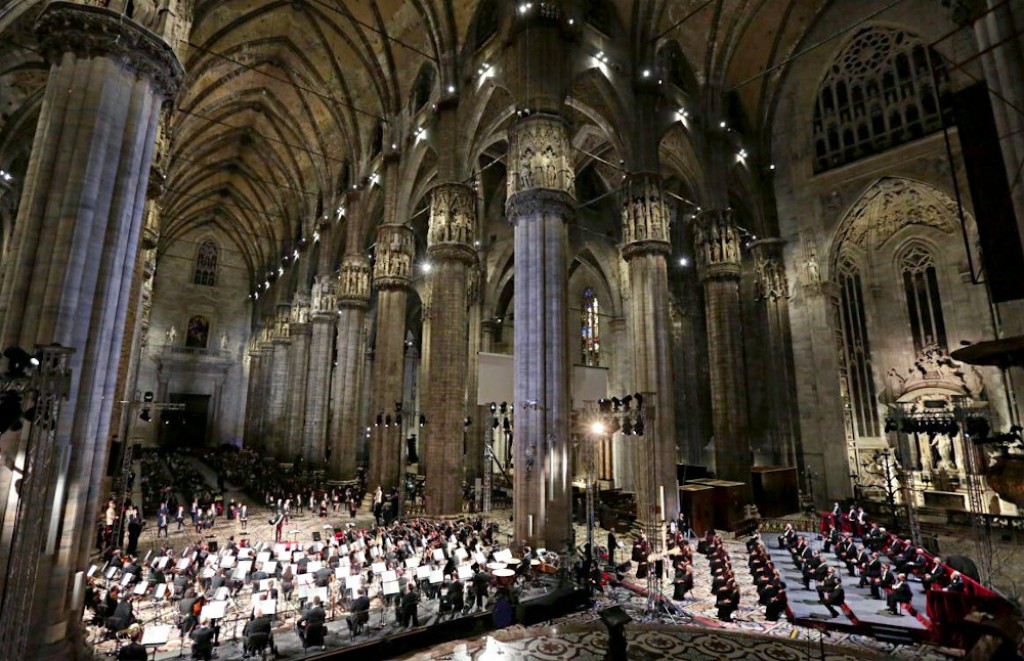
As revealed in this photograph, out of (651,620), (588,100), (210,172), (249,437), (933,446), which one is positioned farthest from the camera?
(249,437)

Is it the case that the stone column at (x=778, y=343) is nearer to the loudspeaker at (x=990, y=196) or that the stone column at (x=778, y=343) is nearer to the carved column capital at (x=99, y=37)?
the loudspeaker at (x=990, y=196)

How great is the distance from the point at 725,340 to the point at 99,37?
18.2 metres

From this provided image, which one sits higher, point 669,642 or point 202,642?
point 202,642

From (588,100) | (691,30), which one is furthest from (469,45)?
(691,30)

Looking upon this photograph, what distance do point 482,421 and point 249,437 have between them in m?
24.5

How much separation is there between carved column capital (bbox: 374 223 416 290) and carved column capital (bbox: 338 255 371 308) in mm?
3224

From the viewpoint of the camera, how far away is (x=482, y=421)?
75.2ft

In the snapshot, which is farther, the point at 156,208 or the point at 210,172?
the point at 210,172

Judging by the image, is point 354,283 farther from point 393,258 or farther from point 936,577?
point 936,577

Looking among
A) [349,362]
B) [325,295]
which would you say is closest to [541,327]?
[349,362]

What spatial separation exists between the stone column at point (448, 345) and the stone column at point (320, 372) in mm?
11281

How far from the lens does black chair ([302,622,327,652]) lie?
6961 mm

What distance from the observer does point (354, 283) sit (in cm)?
2298

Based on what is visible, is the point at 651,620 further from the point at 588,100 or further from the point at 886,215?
the point at 886,215
